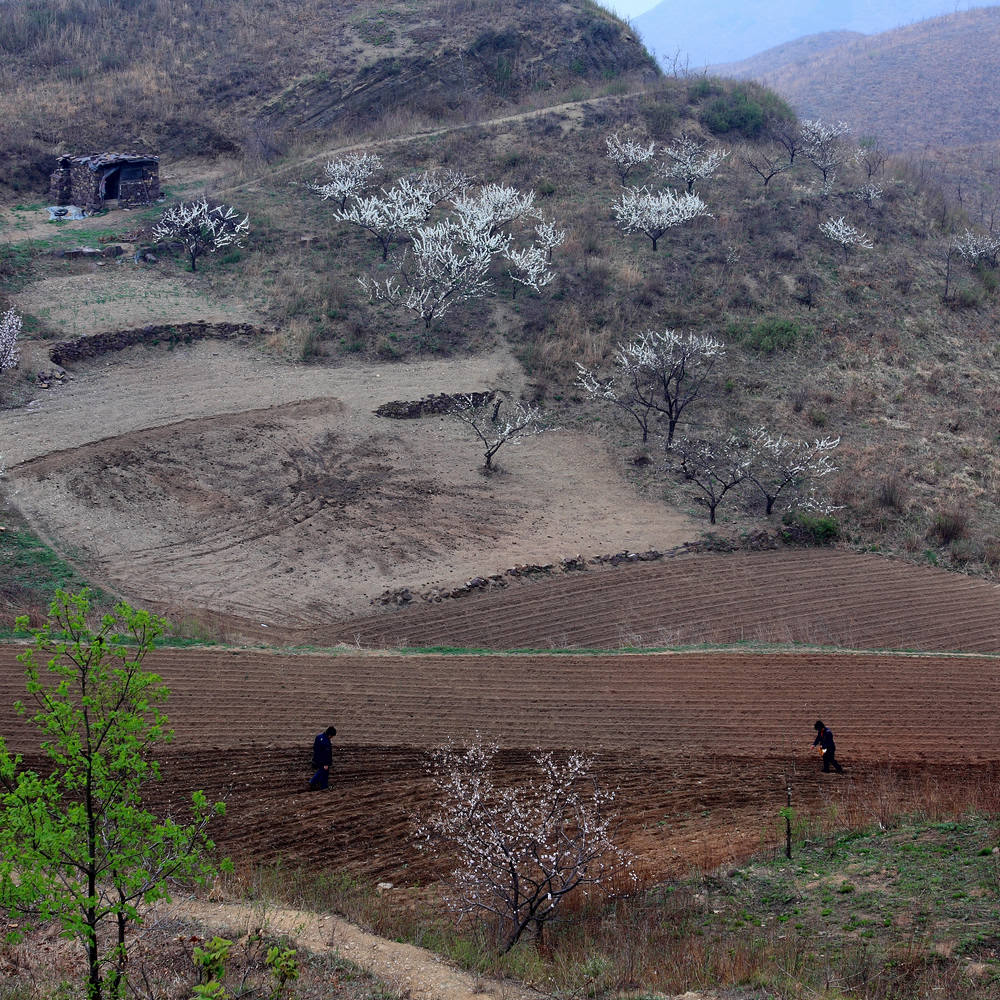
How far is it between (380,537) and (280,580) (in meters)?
2.59

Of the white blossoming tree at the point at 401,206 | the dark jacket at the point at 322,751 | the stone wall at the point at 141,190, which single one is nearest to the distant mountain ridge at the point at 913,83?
the white blossoming tree at the point at 401,206

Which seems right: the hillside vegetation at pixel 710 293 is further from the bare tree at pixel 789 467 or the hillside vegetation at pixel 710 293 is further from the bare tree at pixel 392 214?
the bare tree at pixel 392 214

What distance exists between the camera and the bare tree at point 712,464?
888 inches

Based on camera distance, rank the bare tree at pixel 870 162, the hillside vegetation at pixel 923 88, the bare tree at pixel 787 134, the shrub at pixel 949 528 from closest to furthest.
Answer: the shrub at pixel 949 528 → the bare tree at pixel 787 134 → the bare tree at pixel 870 162 → the hillside vegetation at pixel 923 88

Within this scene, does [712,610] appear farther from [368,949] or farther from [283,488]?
[368,949]

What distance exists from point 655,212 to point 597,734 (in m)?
24.4

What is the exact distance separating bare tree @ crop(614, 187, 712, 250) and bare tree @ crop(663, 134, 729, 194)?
1.90 metres

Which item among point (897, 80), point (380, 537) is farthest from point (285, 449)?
point (897, 80)

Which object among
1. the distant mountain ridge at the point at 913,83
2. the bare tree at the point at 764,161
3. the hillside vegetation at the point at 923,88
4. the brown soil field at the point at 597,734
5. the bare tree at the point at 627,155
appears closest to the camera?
the brown soil field at the point at 597,734

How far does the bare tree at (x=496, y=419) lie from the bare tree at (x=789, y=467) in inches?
229

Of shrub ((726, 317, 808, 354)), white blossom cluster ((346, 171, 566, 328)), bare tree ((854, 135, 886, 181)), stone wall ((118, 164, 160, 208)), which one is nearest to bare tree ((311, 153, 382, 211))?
white blossom cluster ((346, 171, 566, 328))

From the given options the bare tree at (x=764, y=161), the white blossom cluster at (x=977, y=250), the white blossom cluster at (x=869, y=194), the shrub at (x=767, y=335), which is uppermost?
the bare tree at (x=764, y=161)

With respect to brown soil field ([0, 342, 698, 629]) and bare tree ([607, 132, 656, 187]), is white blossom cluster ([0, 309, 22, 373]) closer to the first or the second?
brown soil field ([0, 342, 698, 629])

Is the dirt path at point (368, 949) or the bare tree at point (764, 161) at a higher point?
the bare tree at point (764, 161)
